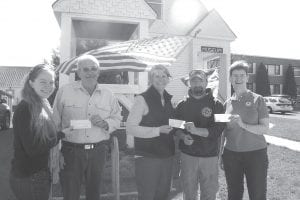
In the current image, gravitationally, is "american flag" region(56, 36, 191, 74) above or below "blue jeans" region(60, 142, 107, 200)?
above

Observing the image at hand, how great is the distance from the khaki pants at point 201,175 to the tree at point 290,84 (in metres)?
50.6

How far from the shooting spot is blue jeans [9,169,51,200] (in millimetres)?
2830

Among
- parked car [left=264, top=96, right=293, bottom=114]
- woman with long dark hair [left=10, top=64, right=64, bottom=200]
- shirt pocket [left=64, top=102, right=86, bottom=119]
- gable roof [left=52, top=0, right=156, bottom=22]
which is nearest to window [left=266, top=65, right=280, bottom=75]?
parked car [left=264, top=96, right=293, bottom=114]

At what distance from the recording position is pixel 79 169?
3.55 meters

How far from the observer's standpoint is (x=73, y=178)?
3543mm

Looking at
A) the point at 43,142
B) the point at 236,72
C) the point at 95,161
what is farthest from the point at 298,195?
the point at 43,142

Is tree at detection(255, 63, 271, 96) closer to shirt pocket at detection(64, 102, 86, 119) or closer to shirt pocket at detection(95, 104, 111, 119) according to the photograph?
shirt pocket at detection(95, 104, 111, 119)

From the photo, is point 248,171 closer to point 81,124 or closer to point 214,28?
point 81,124

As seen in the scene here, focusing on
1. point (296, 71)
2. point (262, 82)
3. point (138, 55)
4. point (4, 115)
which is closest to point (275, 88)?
point (262, 82)

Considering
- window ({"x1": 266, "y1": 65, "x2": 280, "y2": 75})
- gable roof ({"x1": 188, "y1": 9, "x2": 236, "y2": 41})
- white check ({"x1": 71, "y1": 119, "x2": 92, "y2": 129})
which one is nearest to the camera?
white check ({"x1": 71, "y1": 119, "x2": 92, "y2": 129})

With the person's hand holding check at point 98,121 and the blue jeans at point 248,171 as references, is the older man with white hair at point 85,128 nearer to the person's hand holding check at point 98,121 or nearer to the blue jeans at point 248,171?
the person's hand holding check at point 98,121

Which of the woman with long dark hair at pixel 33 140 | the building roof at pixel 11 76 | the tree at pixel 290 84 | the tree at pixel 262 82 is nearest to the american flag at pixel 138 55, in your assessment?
the woman with long dark hair at pixel 33 140

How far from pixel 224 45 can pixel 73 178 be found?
11.8 m

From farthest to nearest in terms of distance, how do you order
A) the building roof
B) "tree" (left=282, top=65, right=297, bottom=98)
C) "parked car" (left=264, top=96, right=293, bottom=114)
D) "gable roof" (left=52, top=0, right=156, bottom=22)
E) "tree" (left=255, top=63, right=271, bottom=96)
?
the building roof → "tree" (left=282, top=65, right=297, bottom=98) → "tree" (left=255, top=63, right=271, bottom=96) → "parked car" (left=264, top=96, right=293, bottom=114) → "gable roof" (left=52, top=0, right=156, bottom=22)
